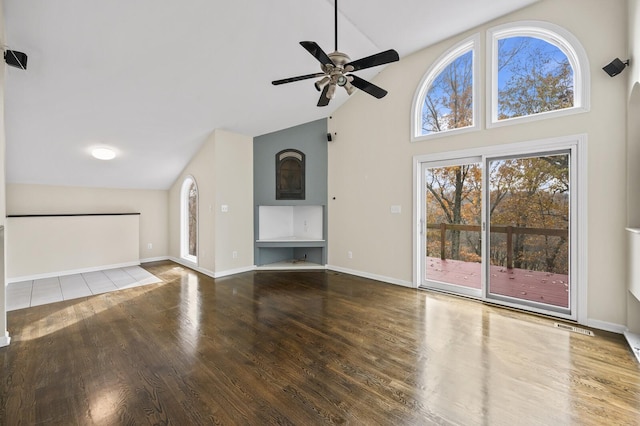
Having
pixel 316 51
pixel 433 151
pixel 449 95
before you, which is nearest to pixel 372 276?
pixel 433 151

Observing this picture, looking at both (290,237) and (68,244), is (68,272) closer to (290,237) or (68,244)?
(68,244)

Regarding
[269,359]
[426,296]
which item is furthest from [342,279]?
[269,359]

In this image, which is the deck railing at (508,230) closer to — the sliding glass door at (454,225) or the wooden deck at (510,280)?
the sliding glass door at (454,225)

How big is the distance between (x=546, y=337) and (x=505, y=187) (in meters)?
1.81

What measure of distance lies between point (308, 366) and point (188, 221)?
204 inches

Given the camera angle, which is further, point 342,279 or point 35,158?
point 342,279

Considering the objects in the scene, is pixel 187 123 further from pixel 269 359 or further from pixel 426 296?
pixel 426 296

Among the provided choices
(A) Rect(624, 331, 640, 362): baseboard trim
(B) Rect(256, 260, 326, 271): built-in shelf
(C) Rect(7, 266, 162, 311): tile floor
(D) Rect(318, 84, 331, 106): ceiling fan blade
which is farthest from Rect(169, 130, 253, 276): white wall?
(A) Rect(624, 331, 640, 362): baseboard trim

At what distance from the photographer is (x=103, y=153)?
192 inches

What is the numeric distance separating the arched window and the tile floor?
95 centimetres

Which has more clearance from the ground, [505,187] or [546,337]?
[505,187]

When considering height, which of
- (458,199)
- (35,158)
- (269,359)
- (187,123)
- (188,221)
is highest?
(187,123)

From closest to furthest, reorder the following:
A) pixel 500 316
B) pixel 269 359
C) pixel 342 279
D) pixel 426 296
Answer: pixel 269 359, pixel 500 316, pixel 426 296, pixel 342 279

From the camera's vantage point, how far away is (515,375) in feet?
7.05
